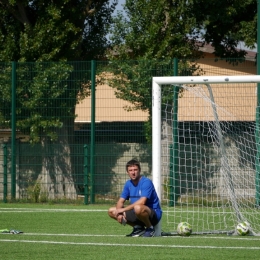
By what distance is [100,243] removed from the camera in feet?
35.6

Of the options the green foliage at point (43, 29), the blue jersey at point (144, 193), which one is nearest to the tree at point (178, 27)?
the green foliage at point (43, 29)

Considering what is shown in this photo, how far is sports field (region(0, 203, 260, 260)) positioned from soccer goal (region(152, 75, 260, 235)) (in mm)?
1202

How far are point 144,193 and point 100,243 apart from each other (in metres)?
1.56

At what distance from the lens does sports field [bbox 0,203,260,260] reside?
9500 millimetres

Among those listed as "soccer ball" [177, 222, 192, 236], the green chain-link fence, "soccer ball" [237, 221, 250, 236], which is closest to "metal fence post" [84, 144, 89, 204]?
the green chain-link fence

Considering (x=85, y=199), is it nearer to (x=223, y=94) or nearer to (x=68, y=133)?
(x=68, y=133)

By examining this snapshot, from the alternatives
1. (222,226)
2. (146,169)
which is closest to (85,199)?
(146,169)

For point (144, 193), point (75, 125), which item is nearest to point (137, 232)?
point (144, 193)

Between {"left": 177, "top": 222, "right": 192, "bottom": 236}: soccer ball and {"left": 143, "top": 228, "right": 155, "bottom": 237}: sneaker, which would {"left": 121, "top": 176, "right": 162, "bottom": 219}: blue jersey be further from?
{"left": 177, "top": 222, "right": 192, "bottom": 236}: soccer ball

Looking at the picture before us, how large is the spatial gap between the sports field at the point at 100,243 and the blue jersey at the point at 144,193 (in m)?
0.61

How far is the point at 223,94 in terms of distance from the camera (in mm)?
19047

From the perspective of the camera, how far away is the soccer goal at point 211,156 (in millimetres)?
14641

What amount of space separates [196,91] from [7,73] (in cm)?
818

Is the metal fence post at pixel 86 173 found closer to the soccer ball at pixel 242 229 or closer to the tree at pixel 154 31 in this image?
the tree at pixel 154 31
